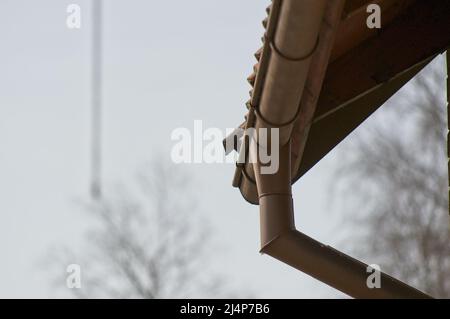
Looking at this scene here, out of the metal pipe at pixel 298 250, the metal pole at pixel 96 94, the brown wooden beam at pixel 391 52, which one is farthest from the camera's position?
the brown wooden beam at pixel 391 52

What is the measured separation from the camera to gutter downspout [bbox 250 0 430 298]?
198 inches

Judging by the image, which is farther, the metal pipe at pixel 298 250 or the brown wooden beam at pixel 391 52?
the brown wooden beam at pixel 391 52

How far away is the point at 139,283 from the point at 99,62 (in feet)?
45.4

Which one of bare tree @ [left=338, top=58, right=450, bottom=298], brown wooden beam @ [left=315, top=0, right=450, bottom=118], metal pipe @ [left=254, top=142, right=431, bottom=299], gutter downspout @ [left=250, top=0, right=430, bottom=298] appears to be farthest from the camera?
bare tree @ [left=338, top=58, right=450, bottom=298]

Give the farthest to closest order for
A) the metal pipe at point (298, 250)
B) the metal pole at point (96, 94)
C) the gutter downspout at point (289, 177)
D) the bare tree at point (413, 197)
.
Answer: the bare tree at point (413, 197) → the metal pipe at point (298, 250) → the gutter downspout at point (289, 177) → the metal pole at point (96, 94)

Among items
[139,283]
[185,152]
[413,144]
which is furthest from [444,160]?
[185,152]

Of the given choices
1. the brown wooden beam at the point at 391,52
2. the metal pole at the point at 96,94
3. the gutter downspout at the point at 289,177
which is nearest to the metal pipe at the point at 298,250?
the gutter downspout at the point at 289,177

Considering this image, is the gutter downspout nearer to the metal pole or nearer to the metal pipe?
the metal pipe

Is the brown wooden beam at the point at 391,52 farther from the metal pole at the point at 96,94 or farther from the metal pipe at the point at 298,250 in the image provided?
the metal pole at the point at 96,94

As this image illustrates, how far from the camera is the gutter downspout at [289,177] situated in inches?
198

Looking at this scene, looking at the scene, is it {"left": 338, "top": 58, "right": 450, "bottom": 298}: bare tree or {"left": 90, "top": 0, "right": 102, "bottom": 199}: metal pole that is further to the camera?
{"left": 338, "top": 58, "right": 450, "bottom": 298}: bare tree

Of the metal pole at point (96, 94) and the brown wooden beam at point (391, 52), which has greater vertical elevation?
the brown wooden beam at point (391, 52)

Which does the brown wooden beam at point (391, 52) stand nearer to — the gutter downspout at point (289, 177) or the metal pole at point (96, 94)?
the gutter downspout at point (289, 177)

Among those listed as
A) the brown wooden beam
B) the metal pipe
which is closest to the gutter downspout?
the metal pipe
